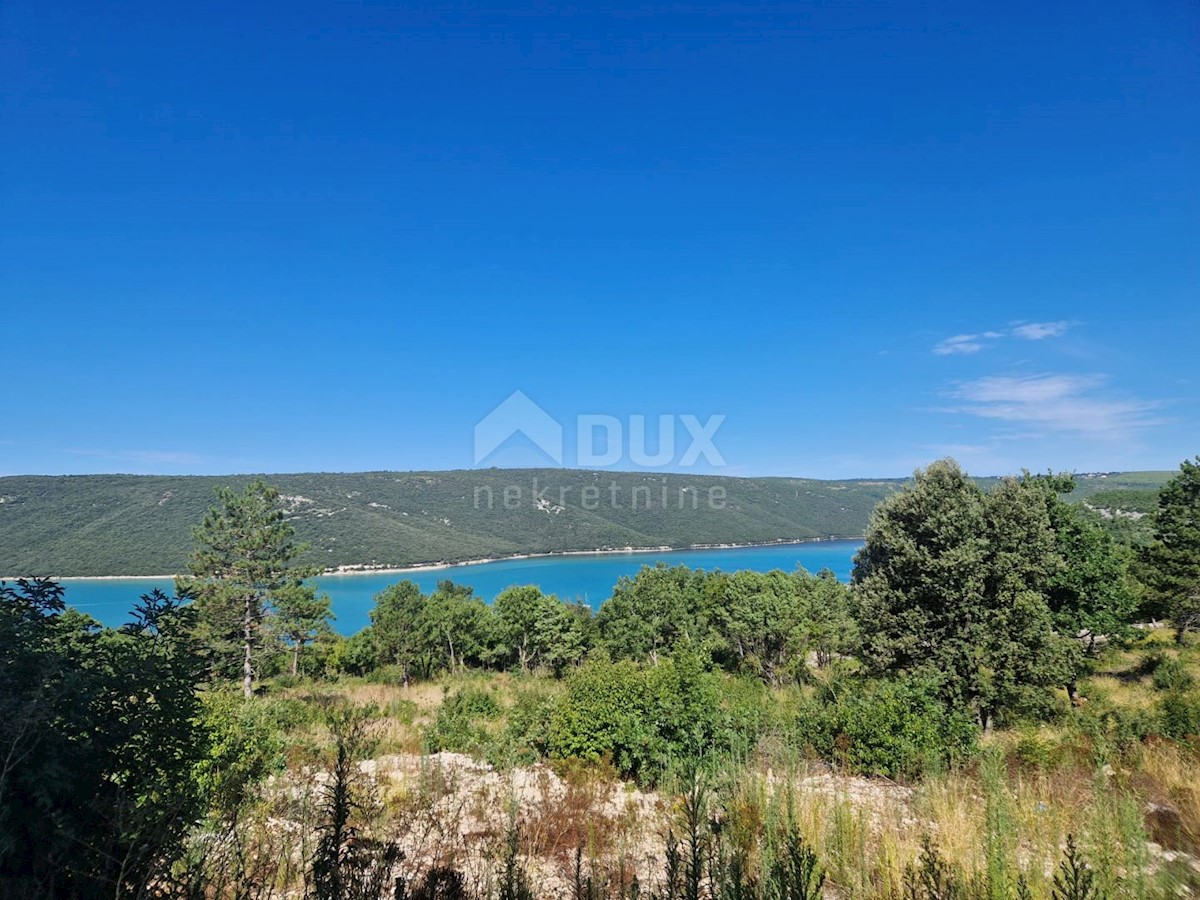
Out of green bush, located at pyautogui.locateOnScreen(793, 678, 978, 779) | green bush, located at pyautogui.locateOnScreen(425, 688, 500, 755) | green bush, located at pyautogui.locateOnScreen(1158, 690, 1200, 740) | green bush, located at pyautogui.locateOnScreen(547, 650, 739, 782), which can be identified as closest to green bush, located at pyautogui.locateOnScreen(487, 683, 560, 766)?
green bush, located at pyautogui.locateOnScreen(547, 650, 739, 782)

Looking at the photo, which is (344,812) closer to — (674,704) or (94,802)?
(94,802)

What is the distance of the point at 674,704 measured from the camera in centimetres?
732

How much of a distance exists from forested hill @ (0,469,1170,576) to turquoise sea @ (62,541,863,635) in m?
3.86

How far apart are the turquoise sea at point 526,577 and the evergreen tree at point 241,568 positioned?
4420 centimetres

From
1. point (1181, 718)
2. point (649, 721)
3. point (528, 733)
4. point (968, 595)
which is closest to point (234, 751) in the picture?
point (528, 733)

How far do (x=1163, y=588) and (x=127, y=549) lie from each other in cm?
12982

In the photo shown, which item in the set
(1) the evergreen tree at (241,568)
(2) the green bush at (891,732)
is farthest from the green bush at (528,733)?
(1) the evergreen tree at (241,568)

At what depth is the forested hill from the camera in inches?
3792

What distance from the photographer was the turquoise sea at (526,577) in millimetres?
78125

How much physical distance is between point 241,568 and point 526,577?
10108 centimetres

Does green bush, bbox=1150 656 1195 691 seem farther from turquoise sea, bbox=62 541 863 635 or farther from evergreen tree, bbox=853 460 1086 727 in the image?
turquoise sea, bbox=62 541 863 635

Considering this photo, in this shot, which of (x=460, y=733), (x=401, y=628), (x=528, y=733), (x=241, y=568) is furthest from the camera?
(x=401, y=628)

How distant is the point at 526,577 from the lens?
116688mm

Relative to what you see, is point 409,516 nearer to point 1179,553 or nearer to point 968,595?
point 1179,553
